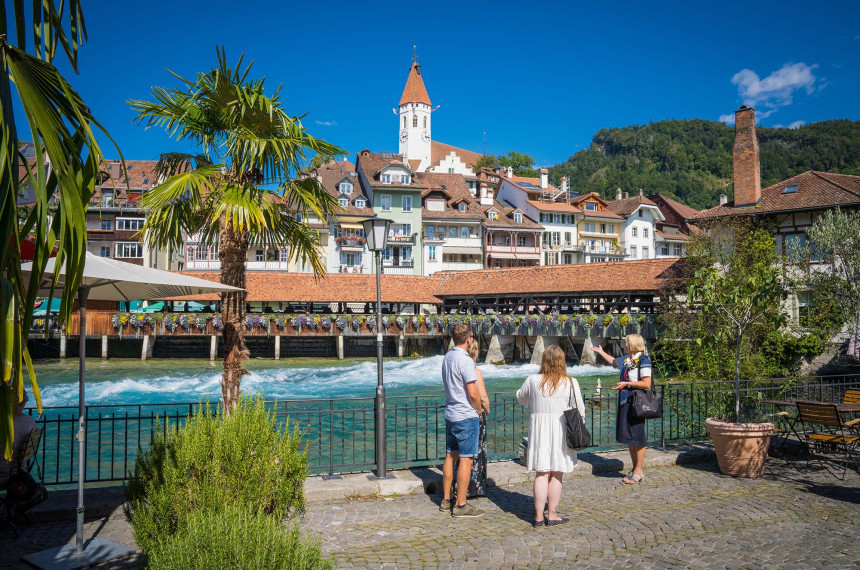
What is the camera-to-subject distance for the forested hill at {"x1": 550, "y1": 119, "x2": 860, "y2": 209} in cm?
7831

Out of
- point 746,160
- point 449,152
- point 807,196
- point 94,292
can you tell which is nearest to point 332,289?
point 746,160

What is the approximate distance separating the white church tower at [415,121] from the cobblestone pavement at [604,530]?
7643cm

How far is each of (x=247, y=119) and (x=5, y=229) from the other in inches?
255

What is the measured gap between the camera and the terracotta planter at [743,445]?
7.29 meters

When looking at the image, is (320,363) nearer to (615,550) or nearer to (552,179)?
(615,550)

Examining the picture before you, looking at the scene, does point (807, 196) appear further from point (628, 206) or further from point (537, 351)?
point (628, 206)

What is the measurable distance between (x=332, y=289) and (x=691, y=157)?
86.2m

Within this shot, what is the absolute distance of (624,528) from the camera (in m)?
5.59

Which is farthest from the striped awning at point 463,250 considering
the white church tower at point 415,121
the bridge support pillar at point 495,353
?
the white church tower at point 415,121

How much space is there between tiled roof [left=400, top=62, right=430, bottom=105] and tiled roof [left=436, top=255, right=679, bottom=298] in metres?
47.2

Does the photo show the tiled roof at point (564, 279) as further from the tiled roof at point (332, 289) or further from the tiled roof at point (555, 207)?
the tiled roof at point (555, 207)

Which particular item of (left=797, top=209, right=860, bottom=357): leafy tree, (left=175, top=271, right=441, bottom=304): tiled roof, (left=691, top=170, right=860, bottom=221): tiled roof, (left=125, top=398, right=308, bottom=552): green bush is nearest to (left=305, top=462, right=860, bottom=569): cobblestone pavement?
(left=125, top=398, right=308, bottom=552): green bush

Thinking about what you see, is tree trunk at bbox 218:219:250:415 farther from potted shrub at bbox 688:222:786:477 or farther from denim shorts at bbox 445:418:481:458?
potted shrub at bbox 688:222:786:477

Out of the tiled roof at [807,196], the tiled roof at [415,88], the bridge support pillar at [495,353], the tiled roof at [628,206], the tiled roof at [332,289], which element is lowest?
the bridge support pillar at [495,353]
